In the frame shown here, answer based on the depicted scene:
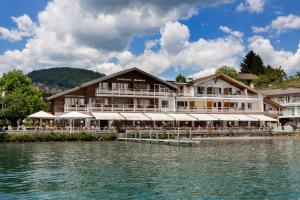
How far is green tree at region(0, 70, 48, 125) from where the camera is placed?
5203 cm

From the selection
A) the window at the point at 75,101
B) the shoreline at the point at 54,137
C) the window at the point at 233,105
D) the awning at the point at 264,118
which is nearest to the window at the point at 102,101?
the window at the point at 75,101

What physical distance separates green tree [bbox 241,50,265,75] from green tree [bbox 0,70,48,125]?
61.5m

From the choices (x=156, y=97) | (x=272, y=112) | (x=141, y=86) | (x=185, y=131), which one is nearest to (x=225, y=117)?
(x=185, y=131)

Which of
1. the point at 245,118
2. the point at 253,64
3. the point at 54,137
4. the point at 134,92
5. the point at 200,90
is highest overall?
the point at 253,64

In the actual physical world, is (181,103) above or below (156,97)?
below

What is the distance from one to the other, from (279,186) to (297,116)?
5121 centimetres

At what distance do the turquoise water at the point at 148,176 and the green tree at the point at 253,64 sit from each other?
79810mm

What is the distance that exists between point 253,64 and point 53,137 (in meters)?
75.4

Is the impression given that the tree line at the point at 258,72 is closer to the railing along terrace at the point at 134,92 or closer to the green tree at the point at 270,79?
the green tree at the point at 270,79

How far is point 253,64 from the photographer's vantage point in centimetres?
10712

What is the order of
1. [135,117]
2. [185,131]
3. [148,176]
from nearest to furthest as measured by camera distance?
[148,176], [135,117], [185,131]

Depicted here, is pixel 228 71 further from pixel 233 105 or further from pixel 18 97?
pixel 18 97

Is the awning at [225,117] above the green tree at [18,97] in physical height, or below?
below

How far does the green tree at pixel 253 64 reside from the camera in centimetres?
10625
